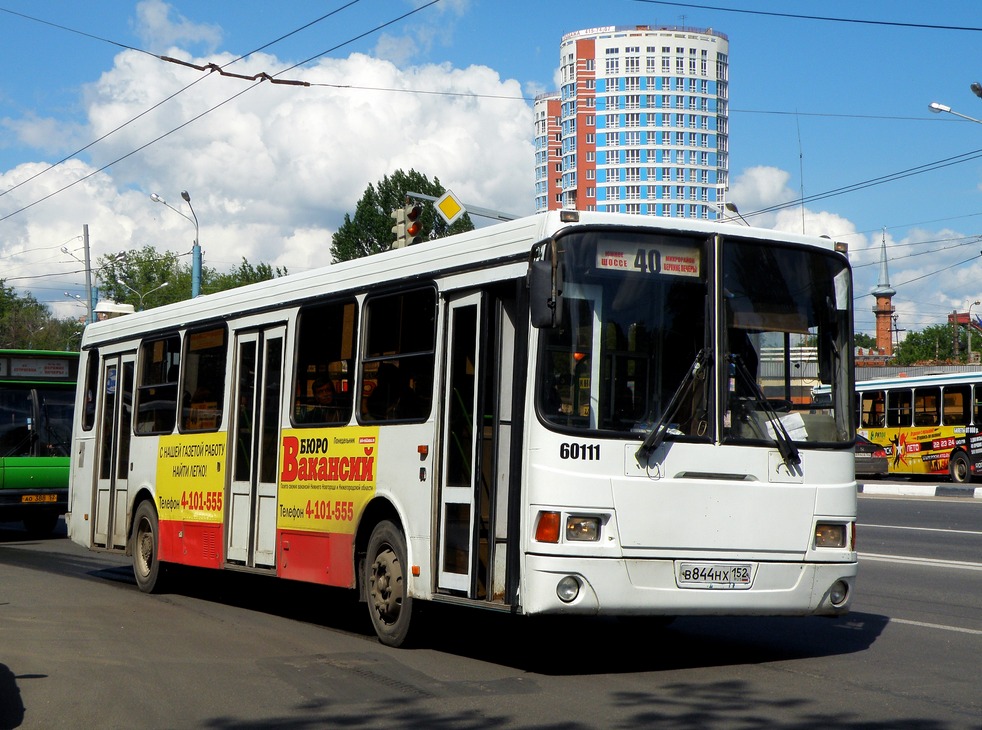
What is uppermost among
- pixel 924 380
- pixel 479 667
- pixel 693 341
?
pixel 924 380

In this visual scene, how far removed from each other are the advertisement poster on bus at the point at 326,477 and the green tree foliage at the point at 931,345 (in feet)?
374

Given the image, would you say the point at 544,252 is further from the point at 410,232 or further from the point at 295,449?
the point at 410,232

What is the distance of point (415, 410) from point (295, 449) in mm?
2033

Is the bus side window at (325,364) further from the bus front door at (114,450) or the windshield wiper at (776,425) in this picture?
the bus front door at (114,450)

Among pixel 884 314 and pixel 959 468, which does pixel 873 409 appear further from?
pixel 884 314

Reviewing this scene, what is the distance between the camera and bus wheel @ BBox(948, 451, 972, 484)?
34969 mm

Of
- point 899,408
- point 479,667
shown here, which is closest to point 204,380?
point 479,667

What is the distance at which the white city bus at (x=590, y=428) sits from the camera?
309 inches

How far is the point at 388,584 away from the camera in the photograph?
941 centimetres

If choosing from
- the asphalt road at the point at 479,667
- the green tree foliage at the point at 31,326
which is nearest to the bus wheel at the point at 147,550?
the asphalt road at the point at 479,667

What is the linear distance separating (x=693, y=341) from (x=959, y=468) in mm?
29434

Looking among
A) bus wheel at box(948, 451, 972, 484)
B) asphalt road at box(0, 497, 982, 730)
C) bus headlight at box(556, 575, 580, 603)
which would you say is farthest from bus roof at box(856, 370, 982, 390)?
bus headlight at box(556, 575, 580, 603)

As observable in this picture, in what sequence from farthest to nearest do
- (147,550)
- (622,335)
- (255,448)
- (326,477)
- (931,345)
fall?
(931,345)
(147,550)
(255,448)
(326,477)
(622,335)

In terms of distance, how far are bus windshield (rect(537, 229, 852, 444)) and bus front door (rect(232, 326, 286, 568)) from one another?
13.6ft
